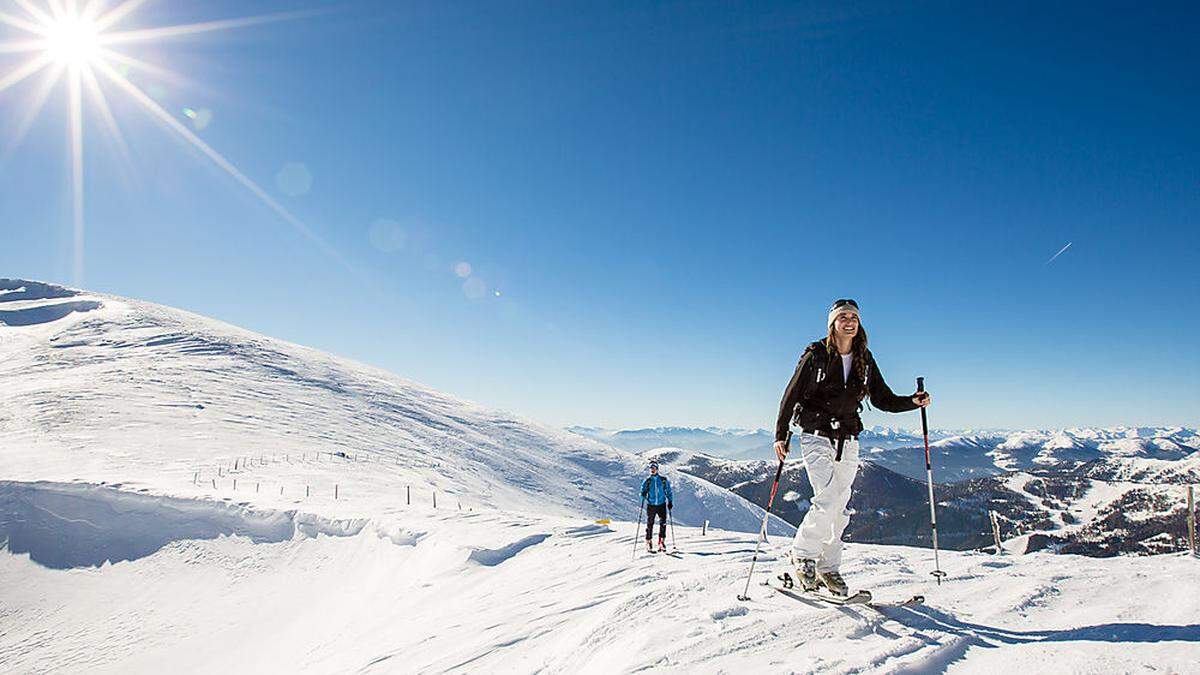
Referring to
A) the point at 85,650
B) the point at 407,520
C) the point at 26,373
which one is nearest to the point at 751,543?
the point at 407,520

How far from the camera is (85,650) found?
54.0 feet

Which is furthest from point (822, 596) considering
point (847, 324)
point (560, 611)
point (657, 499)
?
point (657, 499)

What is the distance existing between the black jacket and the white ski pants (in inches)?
8.1

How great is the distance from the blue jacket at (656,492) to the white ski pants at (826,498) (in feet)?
Answer: 23.5

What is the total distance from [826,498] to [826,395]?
108cm

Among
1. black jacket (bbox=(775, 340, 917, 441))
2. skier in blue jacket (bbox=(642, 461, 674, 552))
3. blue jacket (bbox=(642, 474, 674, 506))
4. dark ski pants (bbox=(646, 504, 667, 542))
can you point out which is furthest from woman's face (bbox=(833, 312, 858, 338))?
blue jacket (bbox=(642, 474, 674, 506))

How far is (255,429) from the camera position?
58656 millimetres

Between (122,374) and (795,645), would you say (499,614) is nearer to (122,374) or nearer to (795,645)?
A: (795,645)

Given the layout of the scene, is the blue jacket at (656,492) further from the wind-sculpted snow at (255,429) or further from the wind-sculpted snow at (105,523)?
the wind-sculpted snow at (105,523)

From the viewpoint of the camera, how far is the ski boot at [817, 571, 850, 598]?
5.61 m

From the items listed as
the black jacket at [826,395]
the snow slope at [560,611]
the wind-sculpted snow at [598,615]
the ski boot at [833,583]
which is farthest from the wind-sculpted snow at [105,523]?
the black jacket at [826,395]

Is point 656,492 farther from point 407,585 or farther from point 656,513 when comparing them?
point 407,585

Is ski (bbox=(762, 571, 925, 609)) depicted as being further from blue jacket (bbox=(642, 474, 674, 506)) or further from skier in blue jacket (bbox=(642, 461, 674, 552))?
blue jacket (bbox=(642, 474, 674, 506))

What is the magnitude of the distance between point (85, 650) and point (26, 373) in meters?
89.1
